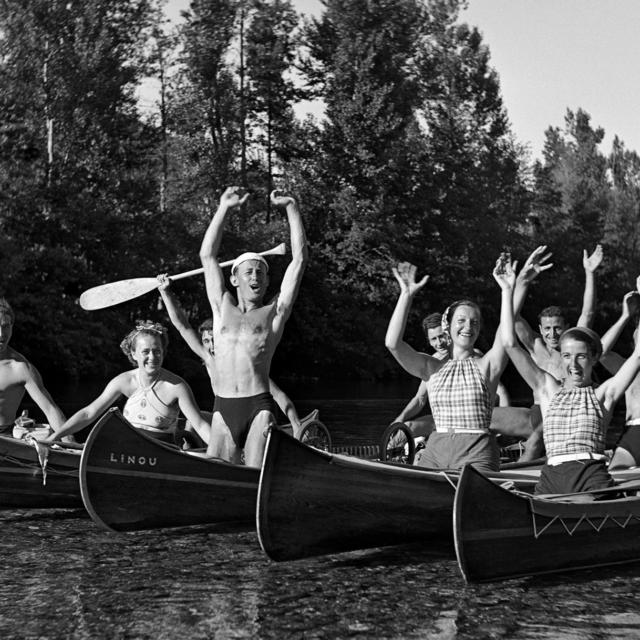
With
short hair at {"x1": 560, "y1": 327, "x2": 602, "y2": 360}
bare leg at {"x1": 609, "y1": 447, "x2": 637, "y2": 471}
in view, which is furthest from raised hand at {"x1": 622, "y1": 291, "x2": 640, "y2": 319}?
short hair at {"x1": 560, "y1": 327, "x2": 602, "y2": 360}

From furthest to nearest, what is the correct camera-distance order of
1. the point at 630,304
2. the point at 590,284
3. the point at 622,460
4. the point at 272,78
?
the point at 272,78 → the point at 590,284 → the point at 630,304 → the point at 622,460

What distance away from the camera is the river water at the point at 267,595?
4641 millimetres

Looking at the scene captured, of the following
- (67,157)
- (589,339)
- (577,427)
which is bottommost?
(577,427)

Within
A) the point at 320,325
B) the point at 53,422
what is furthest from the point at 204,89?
the point at 53,422

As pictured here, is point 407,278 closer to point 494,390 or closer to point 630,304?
point 494,390

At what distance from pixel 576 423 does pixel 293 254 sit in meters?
1.99

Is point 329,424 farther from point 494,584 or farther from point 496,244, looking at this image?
point 496,244

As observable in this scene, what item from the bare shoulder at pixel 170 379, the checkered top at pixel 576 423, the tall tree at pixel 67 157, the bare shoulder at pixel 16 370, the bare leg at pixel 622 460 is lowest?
the bare leg at pixel 622 460

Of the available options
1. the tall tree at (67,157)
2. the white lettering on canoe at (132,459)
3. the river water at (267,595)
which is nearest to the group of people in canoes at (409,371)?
the white lettering on canoe at (132,459)

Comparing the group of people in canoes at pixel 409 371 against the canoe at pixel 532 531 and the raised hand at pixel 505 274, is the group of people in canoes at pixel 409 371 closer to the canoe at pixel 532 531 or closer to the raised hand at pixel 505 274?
the raised hand at pixel 505 274

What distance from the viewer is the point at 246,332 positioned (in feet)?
20.9

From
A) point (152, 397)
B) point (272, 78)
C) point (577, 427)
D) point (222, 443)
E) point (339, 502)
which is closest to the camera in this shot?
point (577, 427)

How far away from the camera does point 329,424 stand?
15.4m

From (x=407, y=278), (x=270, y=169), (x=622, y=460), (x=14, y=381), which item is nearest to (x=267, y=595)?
(x=407, y=278)
